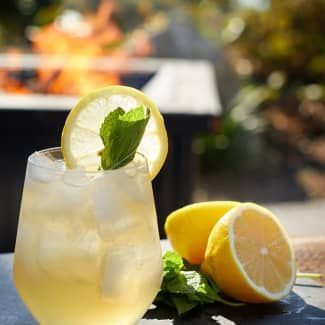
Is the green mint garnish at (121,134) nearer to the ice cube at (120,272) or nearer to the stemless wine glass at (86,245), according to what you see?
the stemless wine glass at (86,245)

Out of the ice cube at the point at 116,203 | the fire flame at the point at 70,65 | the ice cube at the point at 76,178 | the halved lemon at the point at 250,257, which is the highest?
the fire flame at the point at 70,65

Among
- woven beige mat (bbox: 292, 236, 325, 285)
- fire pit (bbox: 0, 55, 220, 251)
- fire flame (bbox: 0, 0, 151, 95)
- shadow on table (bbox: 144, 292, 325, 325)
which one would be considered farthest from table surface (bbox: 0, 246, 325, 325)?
fire flame (bbox: 0, 0, 151, 95)

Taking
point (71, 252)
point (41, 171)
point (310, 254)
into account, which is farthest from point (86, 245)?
point (310, 254)

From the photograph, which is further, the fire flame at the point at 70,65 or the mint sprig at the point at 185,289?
the fire flame at the point at 70,65

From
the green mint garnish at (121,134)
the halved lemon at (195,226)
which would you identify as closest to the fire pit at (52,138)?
the halved lemon at (195,226)

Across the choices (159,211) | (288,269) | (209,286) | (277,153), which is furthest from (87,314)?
(277,153)

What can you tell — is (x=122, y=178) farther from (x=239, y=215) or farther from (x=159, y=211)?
(x=159, y=211)
